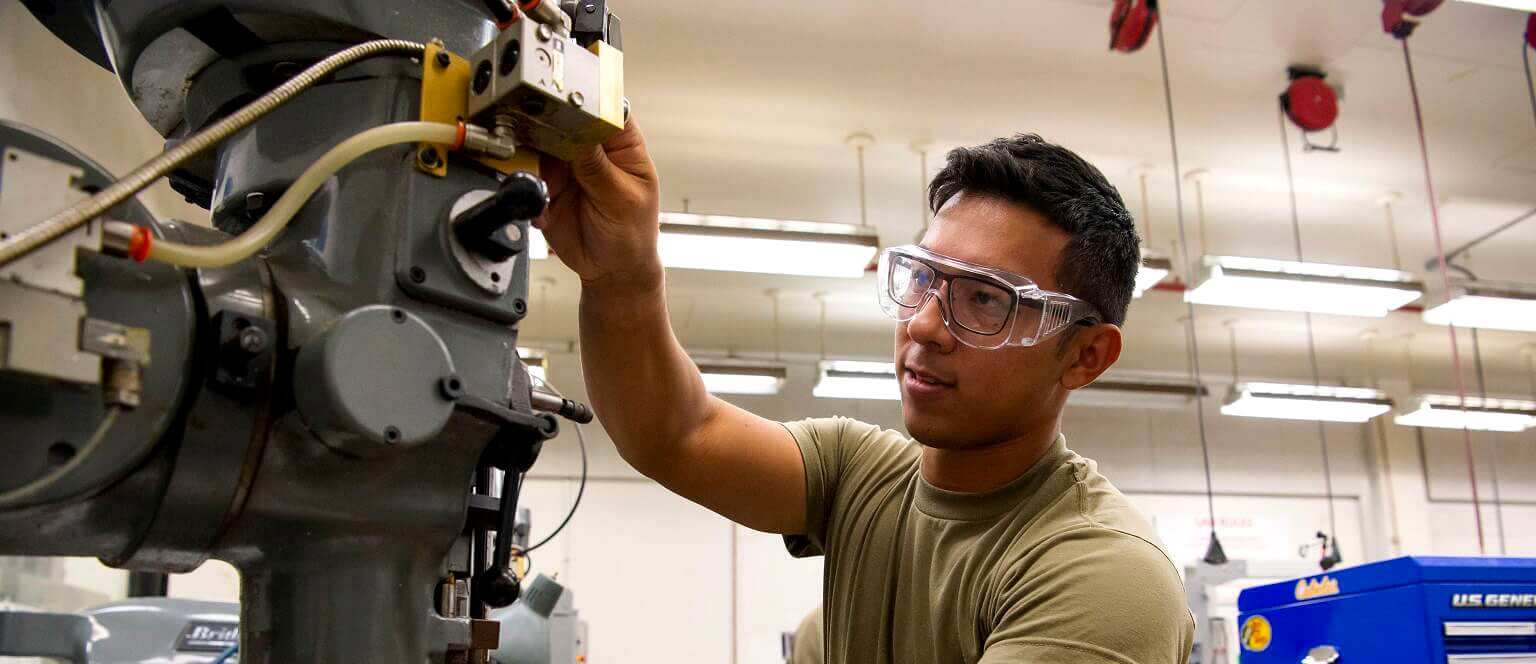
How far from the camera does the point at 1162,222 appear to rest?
5.94 meters

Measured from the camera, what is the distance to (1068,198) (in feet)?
4.06

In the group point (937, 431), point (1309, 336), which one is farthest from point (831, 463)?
point (1309, 336)

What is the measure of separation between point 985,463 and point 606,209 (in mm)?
558

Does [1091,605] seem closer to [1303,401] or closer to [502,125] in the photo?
[502,125]

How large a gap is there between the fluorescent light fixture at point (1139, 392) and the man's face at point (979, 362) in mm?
5451

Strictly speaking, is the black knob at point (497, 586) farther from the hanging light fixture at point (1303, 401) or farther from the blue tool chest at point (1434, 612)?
the hanging light fixture at point (1303, 401)

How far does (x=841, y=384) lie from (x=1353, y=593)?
4189 mm

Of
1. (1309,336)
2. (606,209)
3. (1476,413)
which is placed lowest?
(606,209)

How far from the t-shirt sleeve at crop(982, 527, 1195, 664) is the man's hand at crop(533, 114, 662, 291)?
480mm

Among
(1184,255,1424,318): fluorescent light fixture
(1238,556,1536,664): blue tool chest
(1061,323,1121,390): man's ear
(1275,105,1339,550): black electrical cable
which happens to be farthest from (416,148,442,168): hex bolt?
(1275,105,1339,550): black electrical cable

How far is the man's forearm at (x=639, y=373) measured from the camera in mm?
1114

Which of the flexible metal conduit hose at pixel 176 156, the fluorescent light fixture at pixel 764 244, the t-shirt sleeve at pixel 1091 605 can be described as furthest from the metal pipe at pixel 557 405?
the fluorescent light fixture at pixel 764 244

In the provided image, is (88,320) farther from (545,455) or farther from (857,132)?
(545,455)

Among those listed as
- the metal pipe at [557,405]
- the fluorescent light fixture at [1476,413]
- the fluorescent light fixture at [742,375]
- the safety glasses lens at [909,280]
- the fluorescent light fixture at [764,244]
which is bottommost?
the metal pipe at [557,405]
